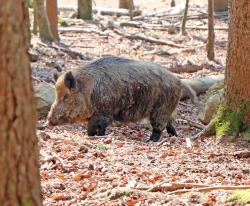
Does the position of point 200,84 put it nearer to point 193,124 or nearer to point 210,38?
point 193,124

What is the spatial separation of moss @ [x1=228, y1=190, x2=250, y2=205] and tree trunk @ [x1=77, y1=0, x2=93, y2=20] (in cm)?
2058

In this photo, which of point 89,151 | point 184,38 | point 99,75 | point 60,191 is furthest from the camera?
point 184,38

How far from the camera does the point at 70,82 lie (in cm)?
989

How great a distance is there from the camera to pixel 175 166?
6.73 meters

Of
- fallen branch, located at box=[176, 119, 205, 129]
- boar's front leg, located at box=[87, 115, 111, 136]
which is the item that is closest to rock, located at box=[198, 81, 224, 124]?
fallen branch, located at box=[176, 119, 205, 129]

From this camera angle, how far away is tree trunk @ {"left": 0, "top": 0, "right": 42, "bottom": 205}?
121 inches

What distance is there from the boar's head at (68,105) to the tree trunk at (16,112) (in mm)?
6705

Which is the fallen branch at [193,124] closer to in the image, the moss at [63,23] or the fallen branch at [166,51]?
the fallen branch at [166,51]

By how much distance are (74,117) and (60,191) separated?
4.22 meters

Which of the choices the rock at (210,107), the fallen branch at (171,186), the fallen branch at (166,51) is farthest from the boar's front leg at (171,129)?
the fallen branch at (166,51)

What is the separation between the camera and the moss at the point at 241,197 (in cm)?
498

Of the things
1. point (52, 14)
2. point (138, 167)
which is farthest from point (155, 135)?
point (52, 14)

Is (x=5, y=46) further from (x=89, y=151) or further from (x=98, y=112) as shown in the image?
(x=98, y=112)

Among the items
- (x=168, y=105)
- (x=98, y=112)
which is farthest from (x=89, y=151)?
(x=168, y=105)
